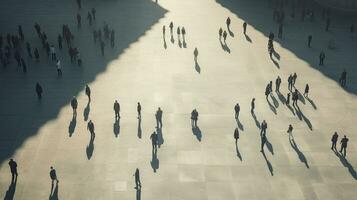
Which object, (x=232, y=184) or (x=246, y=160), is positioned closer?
(x=232, y=184)

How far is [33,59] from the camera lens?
4488cm

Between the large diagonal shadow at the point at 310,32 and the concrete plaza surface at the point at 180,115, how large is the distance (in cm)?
21

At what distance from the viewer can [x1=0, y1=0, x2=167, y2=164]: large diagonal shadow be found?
35.8 metres

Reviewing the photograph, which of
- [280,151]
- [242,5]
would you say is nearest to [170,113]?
[280,151]

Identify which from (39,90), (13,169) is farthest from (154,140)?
(39,90)

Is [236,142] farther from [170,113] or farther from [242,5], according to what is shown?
[242,5]

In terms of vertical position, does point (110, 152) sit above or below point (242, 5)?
A: below

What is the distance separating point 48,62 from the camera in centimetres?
4434

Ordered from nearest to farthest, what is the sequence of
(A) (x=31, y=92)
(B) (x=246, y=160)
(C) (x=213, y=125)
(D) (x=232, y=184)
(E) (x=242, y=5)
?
(D) (x=232, y=184) < (B) (x=246, y=160) < (C) (x=213, y=125) < (A) (x=31, y=92) < (E) (x=242, y=5)

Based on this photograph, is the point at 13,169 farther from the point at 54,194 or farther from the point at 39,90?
the point at 39,90

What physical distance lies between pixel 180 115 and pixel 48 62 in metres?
14.4

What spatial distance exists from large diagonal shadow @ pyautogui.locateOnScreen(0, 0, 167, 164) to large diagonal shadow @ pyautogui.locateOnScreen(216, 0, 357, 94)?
996cm

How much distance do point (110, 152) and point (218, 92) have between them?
11.2 metres

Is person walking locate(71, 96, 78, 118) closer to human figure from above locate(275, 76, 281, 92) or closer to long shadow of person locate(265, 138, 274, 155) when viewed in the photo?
long shadow of person locate(265, 138, 274, 155)
